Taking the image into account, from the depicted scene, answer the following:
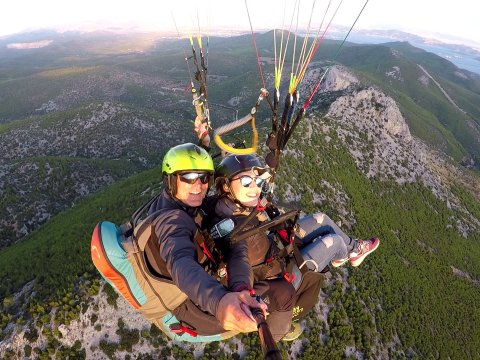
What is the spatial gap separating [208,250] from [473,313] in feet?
148

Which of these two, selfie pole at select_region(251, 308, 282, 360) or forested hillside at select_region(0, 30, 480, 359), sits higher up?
selfie pole at select_region(251, 308, 282, 360)

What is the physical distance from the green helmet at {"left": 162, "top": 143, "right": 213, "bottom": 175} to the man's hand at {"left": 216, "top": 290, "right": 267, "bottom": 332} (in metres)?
3.83

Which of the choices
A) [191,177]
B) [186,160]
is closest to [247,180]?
[191,177]

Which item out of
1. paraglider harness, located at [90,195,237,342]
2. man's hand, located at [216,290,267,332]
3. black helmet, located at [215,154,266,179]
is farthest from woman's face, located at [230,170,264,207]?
man's hand, located at [216,290,267,332]

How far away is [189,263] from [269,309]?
9.53ft

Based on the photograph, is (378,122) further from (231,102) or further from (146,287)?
(231,102)

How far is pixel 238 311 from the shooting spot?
3283 millimetres

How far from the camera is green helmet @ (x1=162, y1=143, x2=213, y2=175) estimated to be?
6816 mm

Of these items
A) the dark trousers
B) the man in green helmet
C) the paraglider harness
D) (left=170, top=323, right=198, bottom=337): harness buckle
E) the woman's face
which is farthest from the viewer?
the woman's face

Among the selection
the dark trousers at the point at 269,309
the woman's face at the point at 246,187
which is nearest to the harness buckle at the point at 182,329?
the dark trousers at the point at 269,309

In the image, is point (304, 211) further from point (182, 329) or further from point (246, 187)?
point (182, 329)

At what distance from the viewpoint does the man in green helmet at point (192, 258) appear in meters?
3.43

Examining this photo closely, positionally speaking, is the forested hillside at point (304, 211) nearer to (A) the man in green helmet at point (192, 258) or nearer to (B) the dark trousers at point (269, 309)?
(B) the dark trousers at point (269, 309)

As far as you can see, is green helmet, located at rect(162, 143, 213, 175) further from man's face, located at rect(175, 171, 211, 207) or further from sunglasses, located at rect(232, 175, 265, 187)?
sunglasses, located at rect(232, 175, 265, 187)
